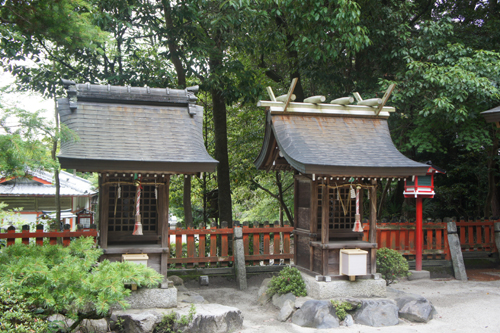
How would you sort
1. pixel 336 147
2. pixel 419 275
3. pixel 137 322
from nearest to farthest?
1. pixel 137 322
2. pixel 336 147
3. pixel 419 275

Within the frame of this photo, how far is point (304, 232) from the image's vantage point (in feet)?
28.2

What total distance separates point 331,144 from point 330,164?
3.19 ft

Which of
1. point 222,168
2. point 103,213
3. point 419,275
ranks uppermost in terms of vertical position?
point 222,168

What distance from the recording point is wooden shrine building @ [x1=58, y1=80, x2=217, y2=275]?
6.73 m

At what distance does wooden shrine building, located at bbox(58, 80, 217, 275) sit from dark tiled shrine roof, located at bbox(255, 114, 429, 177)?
1.64 meters

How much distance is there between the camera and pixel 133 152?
22.6 feet

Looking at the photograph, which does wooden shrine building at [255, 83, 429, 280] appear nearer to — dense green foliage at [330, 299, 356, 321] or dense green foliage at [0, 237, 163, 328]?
dense green foliage at [330, 299, 356, 321]

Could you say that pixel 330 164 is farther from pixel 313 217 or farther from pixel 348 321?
pixel 348 321

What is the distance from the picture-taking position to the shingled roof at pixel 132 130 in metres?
6.64

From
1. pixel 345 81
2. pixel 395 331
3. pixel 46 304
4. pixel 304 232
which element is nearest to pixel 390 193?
pixel 345 81

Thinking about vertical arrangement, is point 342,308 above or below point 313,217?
below

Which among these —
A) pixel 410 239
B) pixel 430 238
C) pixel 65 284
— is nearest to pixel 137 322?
pixel 65 284

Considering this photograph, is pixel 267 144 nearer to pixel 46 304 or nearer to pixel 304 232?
pixel 304 232

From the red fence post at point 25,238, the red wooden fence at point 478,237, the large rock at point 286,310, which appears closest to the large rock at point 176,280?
the large rock at point 286,310
